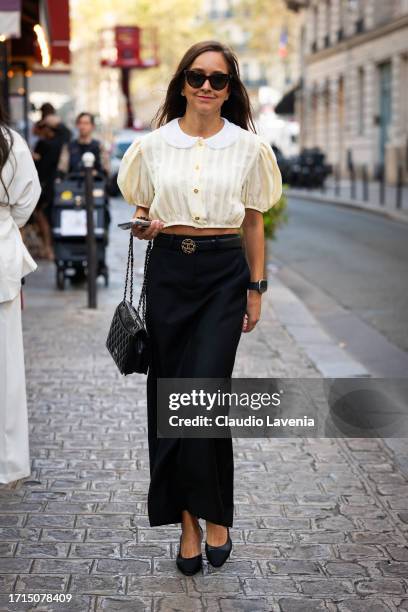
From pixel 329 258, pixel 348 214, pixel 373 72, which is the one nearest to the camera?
pixel 329 258

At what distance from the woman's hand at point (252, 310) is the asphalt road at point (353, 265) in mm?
5267

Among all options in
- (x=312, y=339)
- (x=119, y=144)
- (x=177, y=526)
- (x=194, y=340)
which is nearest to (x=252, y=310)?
(x=194, y=340)

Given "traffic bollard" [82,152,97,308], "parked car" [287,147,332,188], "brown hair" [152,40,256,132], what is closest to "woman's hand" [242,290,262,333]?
"brown hair" [152,40,256,132]

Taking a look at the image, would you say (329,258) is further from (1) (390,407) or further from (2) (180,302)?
(2) (180,302)

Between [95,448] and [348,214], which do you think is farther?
[348,214]

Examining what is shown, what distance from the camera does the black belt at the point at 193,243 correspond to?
166 inches

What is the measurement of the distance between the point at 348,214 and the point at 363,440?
2187cm

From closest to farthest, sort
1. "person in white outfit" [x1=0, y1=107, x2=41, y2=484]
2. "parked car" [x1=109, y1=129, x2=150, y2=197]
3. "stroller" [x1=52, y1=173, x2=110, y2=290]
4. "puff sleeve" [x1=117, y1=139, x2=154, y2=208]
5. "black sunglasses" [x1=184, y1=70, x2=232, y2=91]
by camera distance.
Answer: "black sunglasses" [x1=184, y1=70, x2=232, y2=91] < "puff sleeve" [x1=117, y1=139, x2=154, y2=208] < "person in white outfit" [x1=0, y1=107, x2=41, y2=484] < "stroller" [x1=52, y1=173, x2=110, y2=290] < "parked car" [x1=109, y1=129, x2=150, y2=197]

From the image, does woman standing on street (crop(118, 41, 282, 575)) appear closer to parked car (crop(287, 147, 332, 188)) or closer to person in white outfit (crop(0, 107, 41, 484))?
person in white outfit (crop(0, 107, 41, 484))

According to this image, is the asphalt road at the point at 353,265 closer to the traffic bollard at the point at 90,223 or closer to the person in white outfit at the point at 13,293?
the traffic bollard at the point at 90,223

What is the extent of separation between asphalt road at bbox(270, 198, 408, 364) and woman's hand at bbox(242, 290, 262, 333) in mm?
5267

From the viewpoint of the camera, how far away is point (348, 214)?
2773 cm

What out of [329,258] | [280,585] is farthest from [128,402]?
[329,258]

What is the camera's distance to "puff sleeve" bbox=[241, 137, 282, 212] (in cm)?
434
